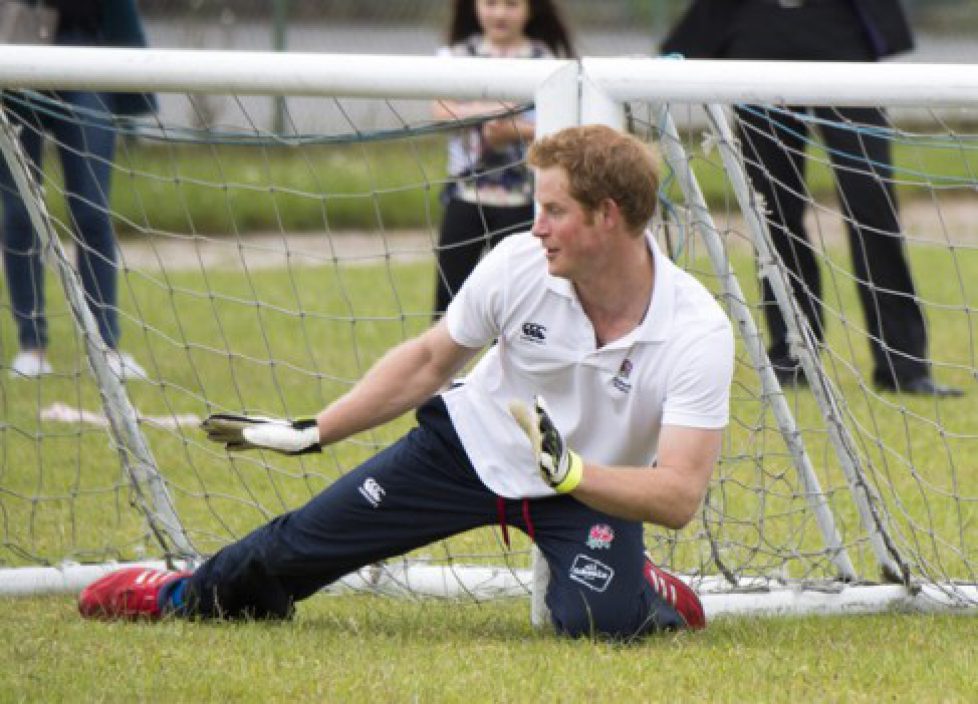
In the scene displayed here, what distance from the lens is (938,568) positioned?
17.9 ft

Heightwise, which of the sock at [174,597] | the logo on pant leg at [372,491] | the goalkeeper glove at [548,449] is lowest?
the sock at [174,597]

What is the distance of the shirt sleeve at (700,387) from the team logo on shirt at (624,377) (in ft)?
0.35

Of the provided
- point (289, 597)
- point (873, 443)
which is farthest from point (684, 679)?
point (873, 443)

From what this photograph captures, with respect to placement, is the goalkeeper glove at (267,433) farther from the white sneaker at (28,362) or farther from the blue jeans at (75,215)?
the white sneaker at (28,362)

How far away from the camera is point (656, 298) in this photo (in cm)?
450

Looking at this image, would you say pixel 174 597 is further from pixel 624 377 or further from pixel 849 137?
pixel 849 137

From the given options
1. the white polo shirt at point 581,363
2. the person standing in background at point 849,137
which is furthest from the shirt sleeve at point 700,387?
the person standing in background at point 849,137

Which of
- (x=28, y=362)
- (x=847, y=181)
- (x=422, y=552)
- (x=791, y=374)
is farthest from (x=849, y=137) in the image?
(x=28, y=362)

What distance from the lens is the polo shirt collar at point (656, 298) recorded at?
4.46 meters

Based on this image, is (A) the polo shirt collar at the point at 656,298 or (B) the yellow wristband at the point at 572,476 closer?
(B) the yellow wristband at the point at 572,476

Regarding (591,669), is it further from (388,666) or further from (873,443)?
(873,443)

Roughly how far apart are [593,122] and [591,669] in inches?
53.1

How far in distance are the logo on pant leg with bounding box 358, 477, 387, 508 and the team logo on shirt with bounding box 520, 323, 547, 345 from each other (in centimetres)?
56

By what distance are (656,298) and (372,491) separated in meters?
0.87
